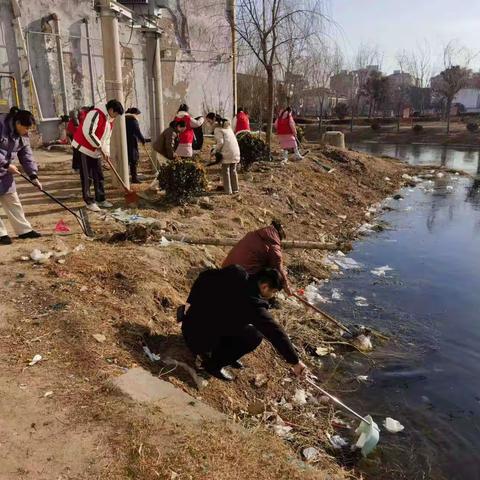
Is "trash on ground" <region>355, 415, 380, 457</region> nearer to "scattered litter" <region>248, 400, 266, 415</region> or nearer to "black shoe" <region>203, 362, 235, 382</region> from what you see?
"scattered litter" <region>248, 400, 266, 415</region>

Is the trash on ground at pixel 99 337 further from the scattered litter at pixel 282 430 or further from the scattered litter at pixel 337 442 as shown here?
the scattered litter at pixel 337 442

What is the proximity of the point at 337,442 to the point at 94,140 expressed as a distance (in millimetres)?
4903

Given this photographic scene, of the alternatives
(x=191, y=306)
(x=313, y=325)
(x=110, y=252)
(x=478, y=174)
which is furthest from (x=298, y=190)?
(x=478, y=174)

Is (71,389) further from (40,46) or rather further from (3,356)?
(40,46)

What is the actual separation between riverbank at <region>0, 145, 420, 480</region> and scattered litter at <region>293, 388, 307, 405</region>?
39 mm

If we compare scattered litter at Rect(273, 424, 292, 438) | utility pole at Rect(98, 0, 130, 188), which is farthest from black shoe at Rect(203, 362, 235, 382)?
utility pole at Rect(98, 0, 130, 188)

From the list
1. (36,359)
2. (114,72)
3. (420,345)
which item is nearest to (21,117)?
(114,72)

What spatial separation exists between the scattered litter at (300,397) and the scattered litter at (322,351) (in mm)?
759

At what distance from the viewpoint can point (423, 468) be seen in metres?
3.62

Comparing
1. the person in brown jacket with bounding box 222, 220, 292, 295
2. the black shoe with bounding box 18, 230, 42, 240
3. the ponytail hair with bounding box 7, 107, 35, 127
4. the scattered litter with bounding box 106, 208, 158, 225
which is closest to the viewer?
the person in brown jacket with bounding box 222, 220, 292, 295

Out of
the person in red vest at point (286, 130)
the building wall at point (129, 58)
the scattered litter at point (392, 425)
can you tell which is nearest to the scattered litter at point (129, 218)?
the scattered litter at point (392, 425)

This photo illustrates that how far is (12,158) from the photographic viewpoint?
17.4 feet

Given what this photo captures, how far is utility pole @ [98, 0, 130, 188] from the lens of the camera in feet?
23.3

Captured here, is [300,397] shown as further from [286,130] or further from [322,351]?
[286,130]
